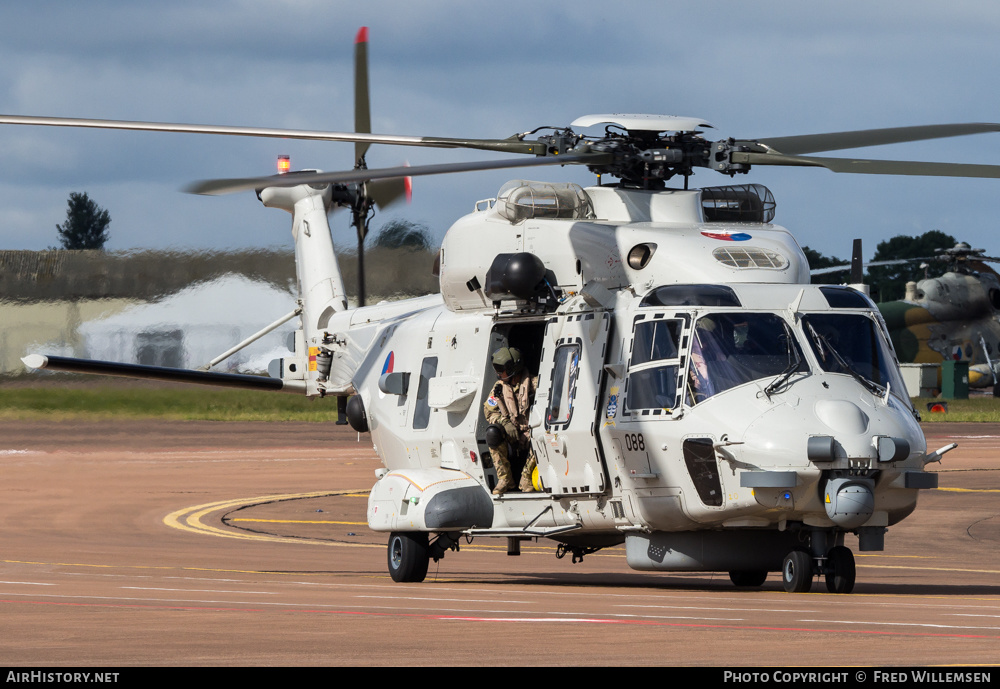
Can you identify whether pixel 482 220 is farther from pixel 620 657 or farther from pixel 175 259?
pixel 175 259

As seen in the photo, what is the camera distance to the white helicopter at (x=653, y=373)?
13203mm

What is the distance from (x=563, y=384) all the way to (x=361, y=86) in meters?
7.69

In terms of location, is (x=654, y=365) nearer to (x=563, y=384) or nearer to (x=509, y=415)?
(x=563, y=384)

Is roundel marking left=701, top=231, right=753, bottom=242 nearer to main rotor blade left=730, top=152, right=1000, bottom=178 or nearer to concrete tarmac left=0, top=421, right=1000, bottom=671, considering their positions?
main rotor blade left=730, top=152, right=1000, bottom=178

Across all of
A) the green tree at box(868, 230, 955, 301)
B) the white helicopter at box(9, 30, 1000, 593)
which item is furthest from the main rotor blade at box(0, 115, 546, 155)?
the green tree at box(868, 230, 955, 301)

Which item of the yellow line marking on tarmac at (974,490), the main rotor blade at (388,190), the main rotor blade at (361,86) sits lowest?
the yellow line marking on tarmac at (974,490)

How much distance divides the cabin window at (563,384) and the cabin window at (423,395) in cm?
207

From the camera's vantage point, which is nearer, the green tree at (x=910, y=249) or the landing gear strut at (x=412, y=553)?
the landing gear strut at (x=412, y=553)

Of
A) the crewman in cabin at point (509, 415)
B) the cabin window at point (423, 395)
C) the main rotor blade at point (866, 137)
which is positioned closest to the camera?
the main rotor blade at point (866, 137)

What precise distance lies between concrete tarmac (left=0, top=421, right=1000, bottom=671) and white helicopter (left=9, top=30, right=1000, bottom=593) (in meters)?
0.65

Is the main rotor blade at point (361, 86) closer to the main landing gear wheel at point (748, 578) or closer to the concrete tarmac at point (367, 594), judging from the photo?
the concrete tarmac at point (367, 594)

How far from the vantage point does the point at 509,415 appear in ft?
52.1

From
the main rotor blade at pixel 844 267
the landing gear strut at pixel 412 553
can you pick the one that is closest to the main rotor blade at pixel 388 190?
the main rotor blade at pixel 844 267

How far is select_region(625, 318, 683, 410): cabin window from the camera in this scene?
13.9 metres
